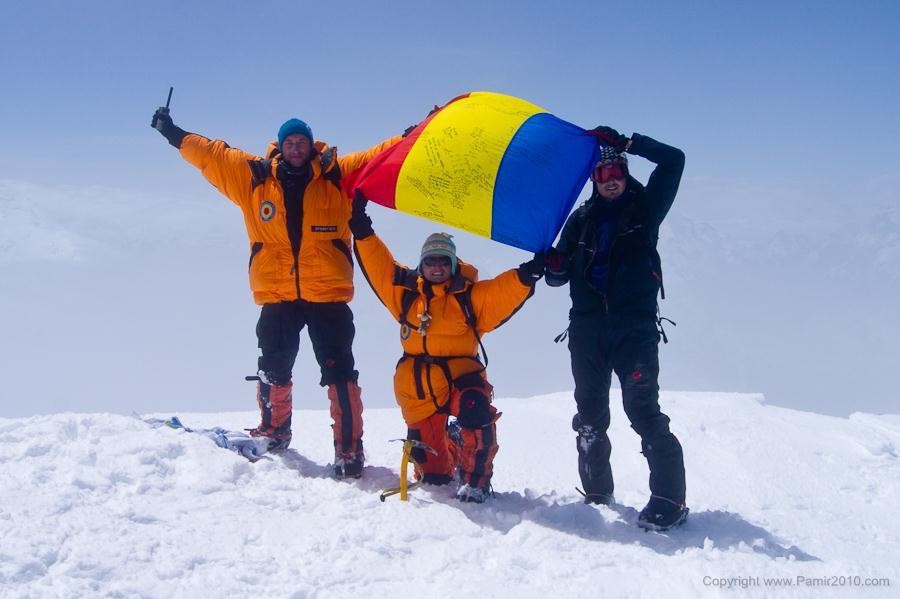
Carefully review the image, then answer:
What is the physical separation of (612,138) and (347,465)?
3.33m

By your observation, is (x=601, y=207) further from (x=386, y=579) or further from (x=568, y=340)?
(x=386, y=579)

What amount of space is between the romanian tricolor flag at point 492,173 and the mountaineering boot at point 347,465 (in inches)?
81.9

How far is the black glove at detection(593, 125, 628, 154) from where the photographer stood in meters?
4.88

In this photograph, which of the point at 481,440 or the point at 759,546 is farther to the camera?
the point at 481,440

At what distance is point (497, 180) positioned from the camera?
5.07 metres

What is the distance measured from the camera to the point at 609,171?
486 cm

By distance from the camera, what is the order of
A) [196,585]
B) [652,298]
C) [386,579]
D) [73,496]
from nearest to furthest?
[196,585] → [386,579] → [73,496] → [652,298]

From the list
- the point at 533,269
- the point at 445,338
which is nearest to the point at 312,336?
the point at 445,338

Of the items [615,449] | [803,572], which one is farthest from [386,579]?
[615,449]

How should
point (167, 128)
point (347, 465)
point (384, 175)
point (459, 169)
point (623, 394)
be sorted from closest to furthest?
point (623, 394) < point (459, 169) < point (384, 175) < point (347, 465) < point (167, 128)

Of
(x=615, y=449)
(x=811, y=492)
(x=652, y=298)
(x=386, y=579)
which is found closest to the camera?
(x=386, y=579)

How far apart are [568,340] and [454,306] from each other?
91 cm

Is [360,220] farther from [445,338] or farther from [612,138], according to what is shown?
[612,138]

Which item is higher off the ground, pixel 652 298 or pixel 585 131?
pixel 585 131
